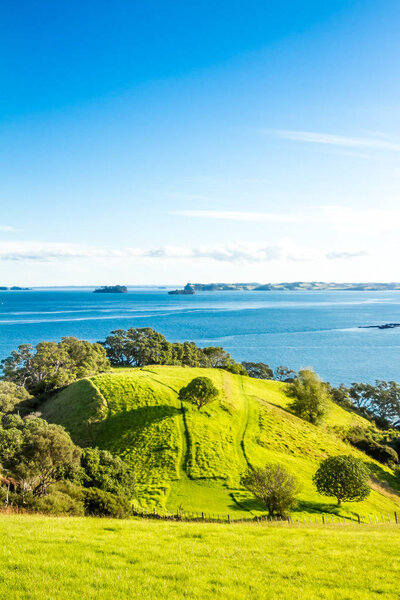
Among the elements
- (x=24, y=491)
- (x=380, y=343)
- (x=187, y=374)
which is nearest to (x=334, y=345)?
(x=380, y=343)

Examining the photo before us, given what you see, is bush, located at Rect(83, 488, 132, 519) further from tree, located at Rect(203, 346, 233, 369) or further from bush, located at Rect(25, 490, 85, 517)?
tree, located at Rect(203, 346, 233, 369)

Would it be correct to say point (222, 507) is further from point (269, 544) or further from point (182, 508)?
point (269, 544)

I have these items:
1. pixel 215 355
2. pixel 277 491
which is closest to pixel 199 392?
pixel 277 491

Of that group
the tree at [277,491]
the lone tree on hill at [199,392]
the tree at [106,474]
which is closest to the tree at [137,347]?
the lone tree on hill at [199,392]

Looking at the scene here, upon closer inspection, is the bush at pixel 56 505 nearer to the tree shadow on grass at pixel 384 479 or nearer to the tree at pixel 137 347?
the tree shadow on grass at pixel 384 479

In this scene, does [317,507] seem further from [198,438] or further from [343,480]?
[198,438]

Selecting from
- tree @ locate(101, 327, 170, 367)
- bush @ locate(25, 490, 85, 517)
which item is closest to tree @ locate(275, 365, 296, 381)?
tree @ locate(101, 327, 170, 367)
